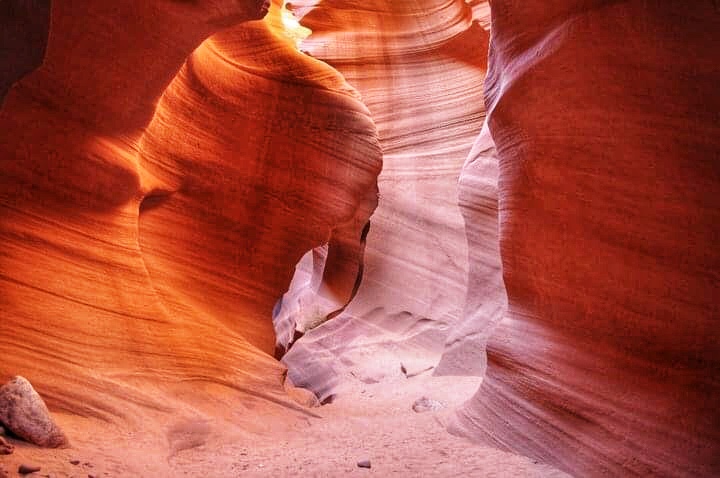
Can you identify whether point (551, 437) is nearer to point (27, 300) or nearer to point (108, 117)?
point (27, 300)

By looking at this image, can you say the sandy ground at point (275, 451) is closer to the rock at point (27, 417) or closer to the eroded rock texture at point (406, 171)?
the rock at point (27, 417)

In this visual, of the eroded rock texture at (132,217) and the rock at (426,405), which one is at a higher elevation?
the eroded rock texture at (132,217)

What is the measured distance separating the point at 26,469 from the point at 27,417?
1.65 feet

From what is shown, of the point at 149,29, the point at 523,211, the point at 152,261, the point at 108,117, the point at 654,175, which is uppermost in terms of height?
the point at 149,29

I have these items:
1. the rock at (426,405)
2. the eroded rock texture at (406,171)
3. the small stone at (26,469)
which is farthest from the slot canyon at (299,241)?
the eroded rock texture at (406,171)

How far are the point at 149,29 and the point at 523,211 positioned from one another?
337 centimetres

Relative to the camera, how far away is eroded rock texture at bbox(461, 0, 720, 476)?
3.18m

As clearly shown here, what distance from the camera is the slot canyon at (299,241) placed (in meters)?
3.24

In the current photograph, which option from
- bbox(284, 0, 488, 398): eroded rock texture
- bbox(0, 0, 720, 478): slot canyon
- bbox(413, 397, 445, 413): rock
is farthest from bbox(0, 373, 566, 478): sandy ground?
bbox(284, 0, 488, 398): eroded rock texture

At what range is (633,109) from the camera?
3471mm

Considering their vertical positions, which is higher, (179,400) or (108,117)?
(108,117)

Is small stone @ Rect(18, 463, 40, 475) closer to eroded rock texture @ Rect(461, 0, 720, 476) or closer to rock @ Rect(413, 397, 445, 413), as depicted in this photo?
eroded rock texture @ Rect(461, 0, 720, 476)

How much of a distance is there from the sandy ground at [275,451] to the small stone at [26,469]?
27 mm

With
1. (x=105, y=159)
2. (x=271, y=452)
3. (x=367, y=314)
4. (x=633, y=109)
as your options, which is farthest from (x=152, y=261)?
(x=367, y=314)
